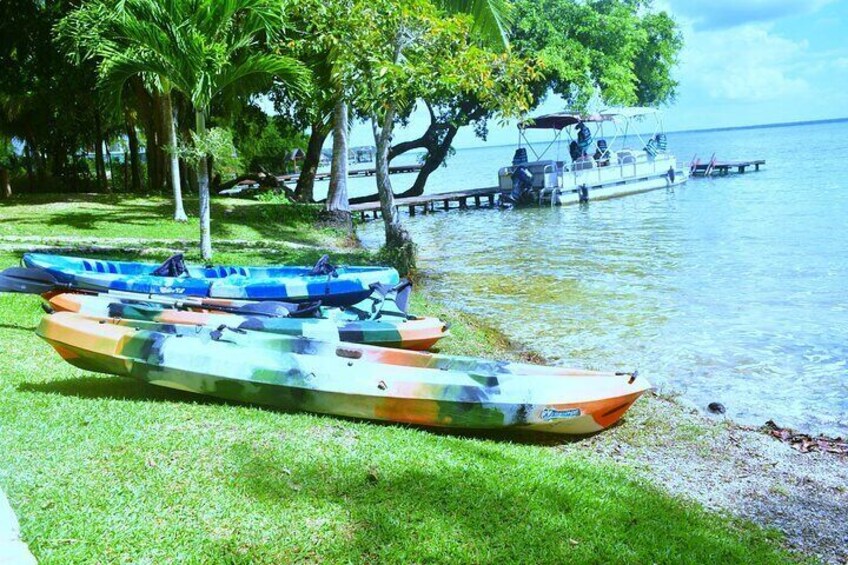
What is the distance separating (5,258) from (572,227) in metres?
16.7

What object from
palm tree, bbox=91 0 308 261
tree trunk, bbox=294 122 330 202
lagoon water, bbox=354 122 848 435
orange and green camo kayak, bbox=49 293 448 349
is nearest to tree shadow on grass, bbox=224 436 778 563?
orange and green camo kayak, bbox=49 293 448 349

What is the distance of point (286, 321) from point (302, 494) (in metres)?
3.15

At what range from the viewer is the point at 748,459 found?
212 inches

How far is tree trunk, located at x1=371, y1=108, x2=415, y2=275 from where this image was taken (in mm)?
13078

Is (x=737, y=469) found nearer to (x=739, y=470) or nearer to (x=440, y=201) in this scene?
(x=739, y=470)

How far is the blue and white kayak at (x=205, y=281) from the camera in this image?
26.1 ft

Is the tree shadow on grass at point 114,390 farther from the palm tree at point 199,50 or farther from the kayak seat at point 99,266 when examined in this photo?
the palm tree at point 199,50

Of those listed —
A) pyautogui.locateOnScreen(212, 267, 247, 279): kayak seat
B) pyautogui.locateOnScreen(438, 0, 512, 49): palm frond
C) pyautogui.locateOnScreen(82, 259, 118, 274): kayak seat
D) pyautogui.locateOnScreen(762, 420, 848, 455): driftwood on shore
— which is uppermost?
pyautogui.locateOnScreen(438, 0, 512, 49): palm frond

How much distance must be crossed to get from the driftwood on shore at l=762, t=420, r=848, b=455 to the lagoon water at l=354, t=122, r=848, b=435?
0.29 meters

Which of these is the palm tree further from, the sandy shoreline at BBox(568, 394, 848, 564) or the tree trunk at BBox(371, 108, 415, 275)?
the sandy shoreline at BBox(568, 394, 848, 564)

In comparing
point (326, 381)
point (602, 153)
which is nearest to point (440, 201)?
point (602, 153)

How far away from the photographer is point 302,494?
3785mm

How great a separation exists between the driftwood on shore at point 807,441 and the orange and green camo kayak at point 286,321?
333cm

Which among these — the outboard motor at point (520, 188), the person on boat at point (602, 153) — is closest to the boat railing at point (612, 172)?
the person on boat at point (602, 153)
